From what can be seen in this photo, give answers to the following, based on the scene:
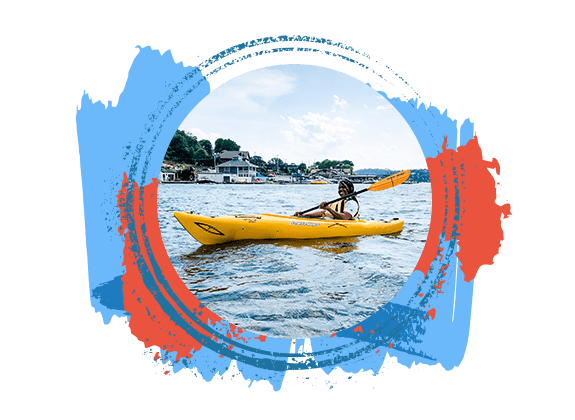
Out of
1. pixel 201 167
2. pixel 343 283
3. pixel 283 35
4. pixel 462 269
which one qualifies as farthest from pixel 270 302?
pixel 201 167

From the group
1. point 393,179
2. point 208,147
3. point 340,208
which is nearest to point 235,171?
point 208,147

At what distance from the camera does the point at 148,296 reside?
2299mm

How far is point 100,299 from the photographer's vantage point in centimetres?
237

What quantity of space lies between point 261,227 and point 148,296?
4.47 m

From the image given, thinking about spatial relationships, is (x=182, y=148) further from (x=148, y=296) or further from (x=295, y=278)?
(x=148, y=296)

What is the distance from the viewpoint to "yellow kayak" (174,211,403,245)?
6.26 meters

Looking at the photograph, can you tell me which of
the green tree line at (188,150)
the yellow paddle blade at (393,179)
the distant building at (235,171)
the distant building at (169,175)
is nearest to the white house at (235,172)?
the distant building at (235,171)

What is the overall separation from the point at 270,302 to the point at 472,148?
8.85ft

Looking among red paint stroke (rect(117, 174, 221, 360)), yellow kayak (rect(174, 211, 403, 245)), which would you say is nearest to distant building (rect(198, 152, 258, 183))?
yellow kayak (rect(174, 211, 403, 245))

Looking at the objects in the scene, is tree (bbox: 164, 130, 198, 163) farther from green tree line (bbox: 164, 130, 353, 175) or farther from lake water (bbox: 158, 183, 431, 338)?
lake water (bbox: 158, 183, 431, 338)

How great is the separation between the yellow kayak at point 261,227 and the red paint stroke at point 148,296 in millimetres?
3786

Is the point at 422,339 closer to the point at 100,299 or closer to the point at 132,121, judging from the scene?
the point at 100,299

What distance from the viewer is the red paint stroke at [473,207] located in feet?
7.54

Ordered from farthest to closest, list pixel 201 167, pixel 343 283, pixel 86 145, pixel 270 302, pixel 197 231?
1. pixel 201 167
2. pixel 197 231
3. pixel 343 283
4. pixel 270 302
5. pixel 86 145
